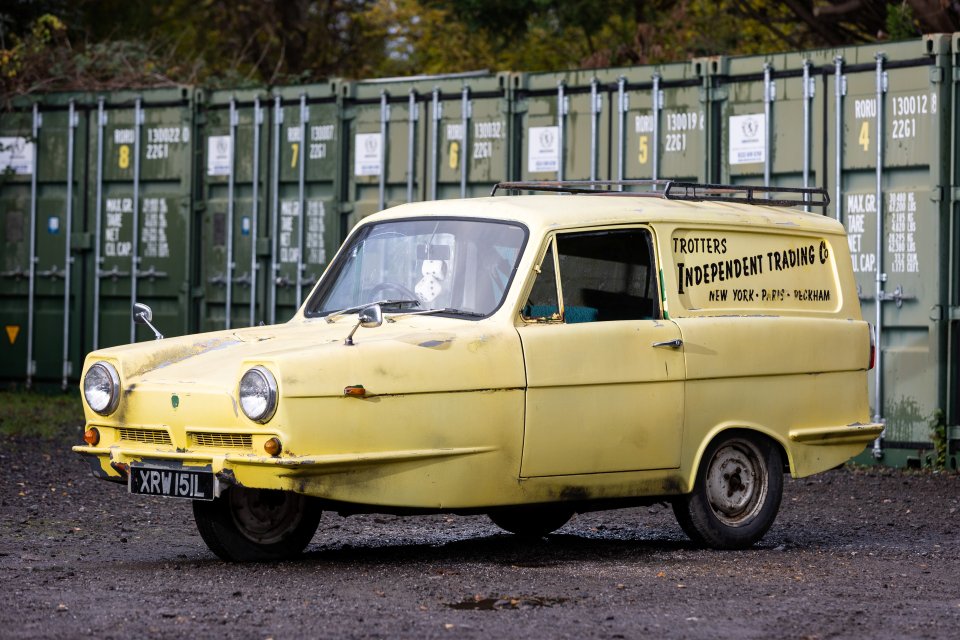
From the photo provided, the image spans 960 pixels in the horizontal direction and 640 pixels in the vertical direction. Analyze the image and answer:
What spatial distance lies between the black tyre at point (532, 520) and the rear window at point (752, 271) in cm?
136

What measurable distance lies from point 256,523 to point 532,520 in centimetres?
175

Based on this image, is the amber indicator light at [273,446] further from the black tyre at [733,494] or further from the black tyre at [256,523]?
the black tyre at [733,494]

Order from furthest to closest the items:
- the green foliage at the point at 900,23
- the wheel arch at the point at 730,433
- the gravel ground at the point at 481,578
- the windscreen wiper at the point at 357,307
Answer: the green foliage at the point at 900,23 → the wheel arch at the point at 730,433 → the windscreen wiper at the point at 357,307 → the gravel ground at the point at 481,578

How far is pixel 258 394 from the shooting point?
700 centimetres

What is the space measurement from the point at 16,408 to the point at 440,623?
34.5 feet

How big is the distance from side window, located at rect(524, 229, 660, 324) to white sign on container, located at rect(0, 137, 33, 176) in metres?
10.6

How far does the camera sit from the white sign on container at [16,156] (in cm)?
1741

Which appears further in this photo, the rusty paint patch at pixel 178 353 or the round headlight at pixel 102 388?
the rusty paint patch at pixel 178 353

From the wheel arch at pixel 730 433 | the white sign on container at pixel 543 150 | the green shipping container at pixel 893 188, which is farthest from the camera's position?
the white sign on container at pixel 543 150

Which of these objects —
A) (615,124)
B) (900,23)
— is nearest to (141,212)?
(615,124)

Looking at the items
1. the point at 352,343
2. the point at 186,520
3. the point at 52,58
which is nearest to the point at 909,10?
the point at 52,58

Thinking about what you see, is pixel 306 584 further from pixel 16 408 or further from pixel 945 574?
pixel 16 408

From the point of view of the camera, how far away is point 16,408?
15.8 m

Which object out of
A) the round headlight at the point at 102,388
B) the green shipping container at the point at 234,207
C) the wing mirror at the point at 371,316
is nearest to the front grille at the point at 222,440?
the round headlight at the point at 102,388
